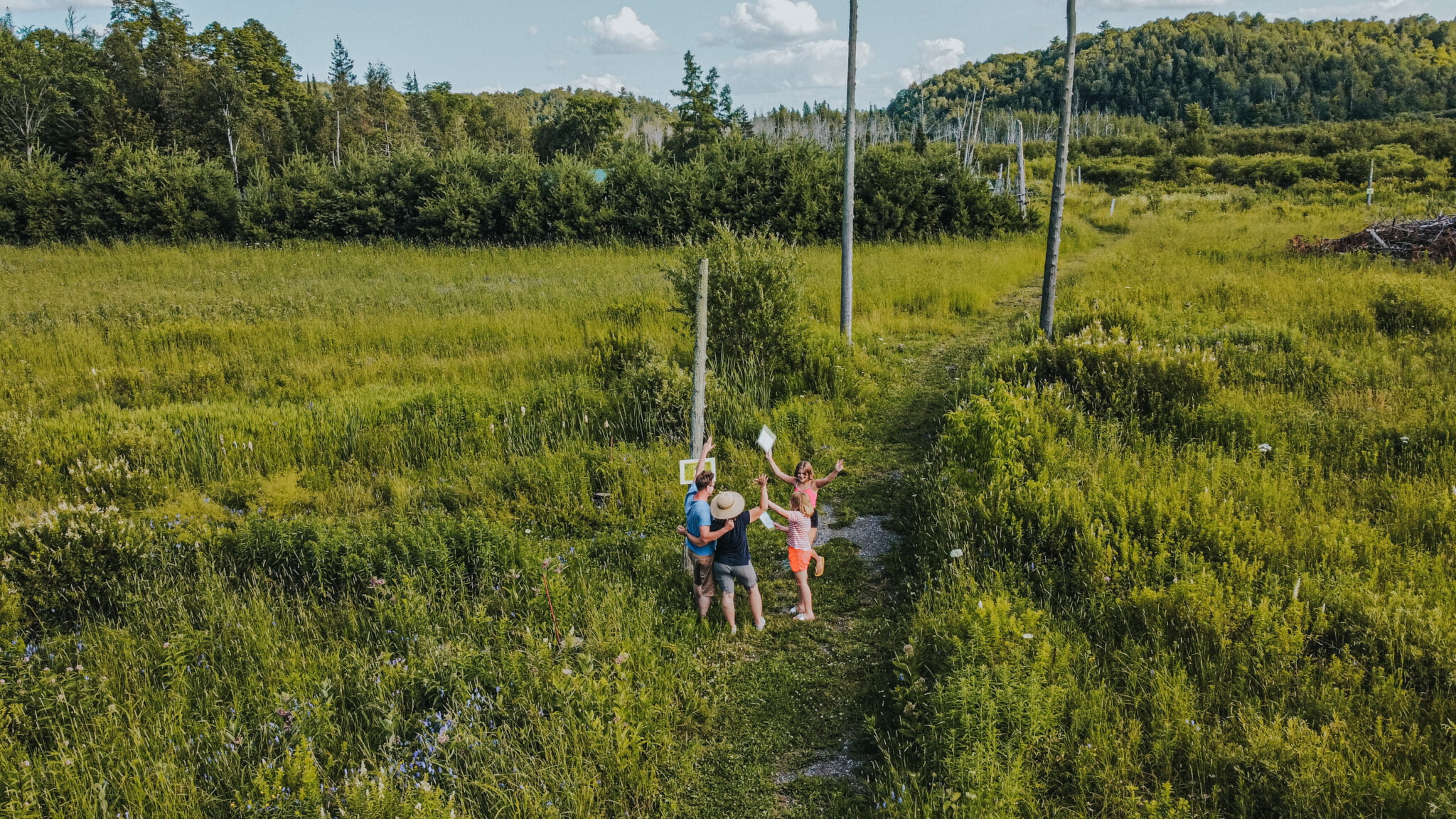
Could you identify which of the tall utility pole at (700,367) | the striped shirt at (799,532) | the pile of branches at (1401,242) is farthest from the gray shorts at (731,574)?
the pile of branches at (1401,242)

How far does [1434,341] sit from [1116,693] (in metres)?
10.9

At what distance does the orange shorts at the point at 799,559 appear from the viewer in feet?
20.5

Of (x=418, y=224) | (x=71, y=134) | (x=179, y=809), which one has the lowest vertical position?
(x=179, y=809)

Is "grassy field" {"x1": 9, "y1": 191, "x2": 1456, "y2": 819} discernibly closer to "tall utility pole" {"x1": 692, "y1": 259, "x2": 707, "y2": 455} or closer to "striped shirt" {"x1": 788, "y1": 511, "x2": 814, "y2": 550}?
"striped shirt" {"x1": 788, "y1": 511, "x2": 814, "y2": 550}

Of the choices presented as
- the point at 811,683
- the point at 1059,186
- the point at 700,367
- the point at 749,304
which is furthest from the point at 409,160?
the point at 811,683

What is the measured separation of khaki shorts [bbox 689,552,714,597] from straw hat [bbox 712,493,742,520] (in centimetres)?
39

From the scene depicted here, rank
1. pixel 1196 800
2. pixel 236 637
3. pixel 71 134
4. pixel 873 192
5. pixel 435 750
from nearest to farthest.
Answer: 1. pixel 1196 800
2. pixel 435 750
3. pixel 236 637
4. pixel 873 192
5. pixel 71 134

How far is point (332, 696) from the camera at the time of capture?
500 centimetres

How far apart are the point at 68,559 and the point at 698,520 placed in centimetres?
581

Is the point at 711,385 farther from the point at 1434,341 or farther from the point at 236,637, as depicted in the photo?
the point at 1434,341

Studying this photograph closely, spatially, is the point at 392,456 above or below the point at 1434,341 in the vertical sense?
below

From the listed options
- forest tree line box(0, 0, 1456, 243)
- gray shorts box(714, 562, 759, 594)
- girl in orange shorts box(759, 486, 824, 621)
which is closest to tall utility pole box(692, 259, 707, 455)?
girl in orange shorts box(759, 486, 824, 621)

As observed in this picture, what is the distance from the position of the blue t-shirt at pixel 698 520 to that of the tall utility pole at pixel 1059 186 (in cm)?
862

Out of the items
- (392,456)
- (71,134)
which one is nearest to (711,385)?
(392,456)
